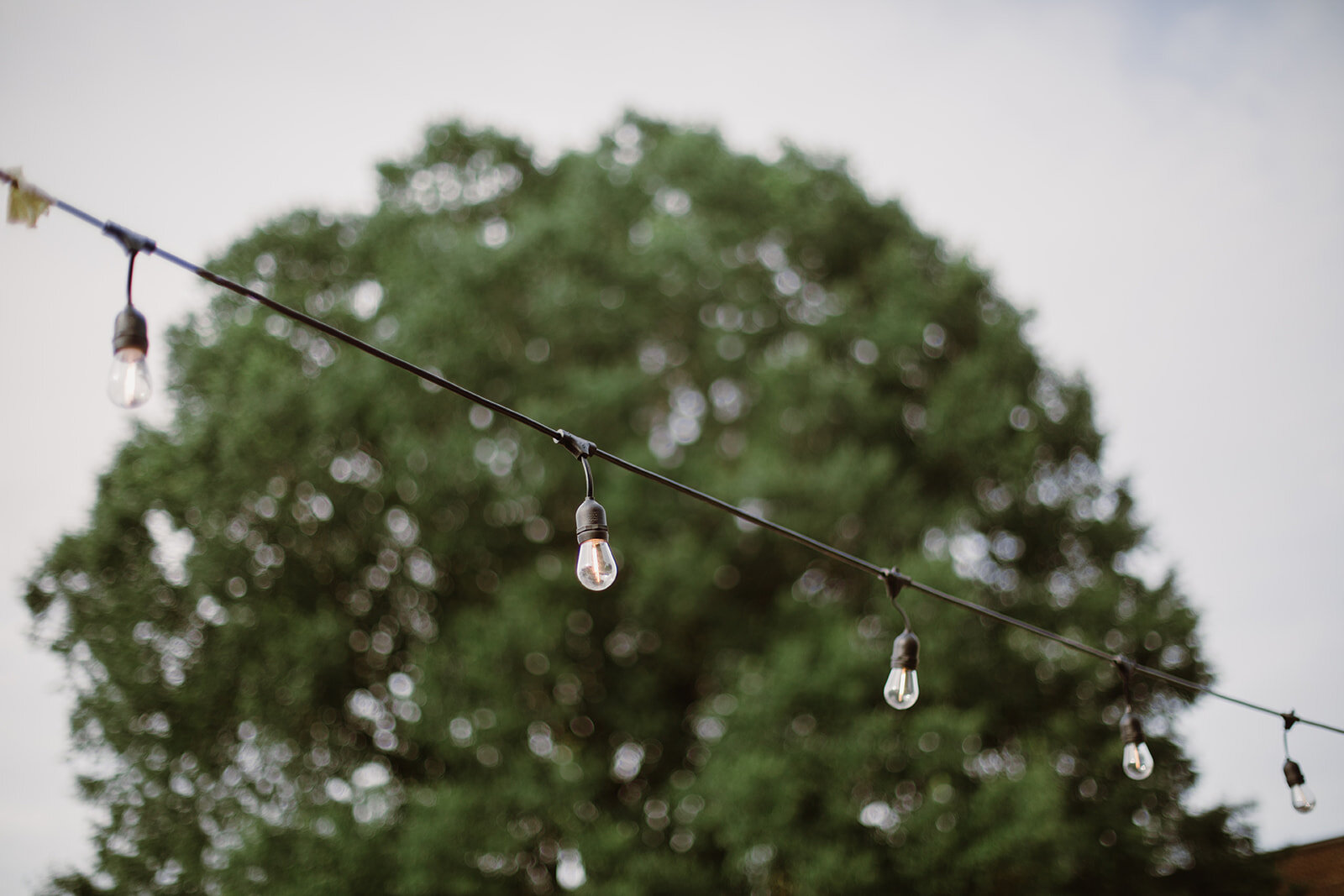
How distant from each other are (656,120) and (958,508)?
842cm

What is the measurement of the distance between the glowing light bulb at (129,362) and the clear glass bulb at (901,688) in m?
3.15

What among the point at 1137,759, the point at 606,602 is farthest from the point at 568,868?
the point at 1137,759

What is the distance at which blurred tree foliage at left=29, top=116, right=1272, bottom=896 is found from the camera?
9430 millimetres

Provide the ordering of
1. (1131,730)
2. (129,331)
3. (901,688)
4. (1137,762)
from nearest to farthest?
1. (129,331)
2. (901,688)
3. (1137,762)
4. (1131,730)

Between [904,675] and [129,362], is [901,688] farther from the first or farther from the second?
[129,362]

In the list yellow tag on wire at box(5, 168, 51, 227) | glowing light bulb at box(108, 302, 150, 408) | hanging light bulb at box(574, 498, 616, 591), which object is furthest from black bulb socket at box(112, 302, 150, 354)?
hanging light bulb at box(574, 498, 616, 591)

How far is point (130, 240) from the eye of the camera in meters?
2.47

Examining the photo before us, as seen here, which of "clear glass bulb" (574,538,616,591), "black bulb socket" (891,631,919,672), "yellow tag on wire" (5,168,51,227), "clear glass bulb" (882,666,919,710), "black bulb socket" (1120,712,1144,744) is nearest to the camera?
"yellow tag on wire" (5,168,51,227)

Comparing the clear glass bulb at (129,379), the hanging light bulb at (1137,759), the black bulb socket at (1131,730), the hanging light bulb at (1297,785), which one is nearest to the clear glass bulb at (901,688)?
the hanging light bulb at (1137,759)

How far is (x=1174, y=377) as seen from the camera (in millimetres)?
15547

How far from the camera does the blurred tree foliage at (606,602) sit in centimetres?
943

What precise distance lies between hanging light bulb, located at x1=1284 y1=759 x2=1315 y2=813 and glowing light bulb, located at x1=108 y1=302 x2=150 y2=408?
6767mm

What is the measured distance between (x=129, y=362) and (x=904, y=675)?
10.8 ft

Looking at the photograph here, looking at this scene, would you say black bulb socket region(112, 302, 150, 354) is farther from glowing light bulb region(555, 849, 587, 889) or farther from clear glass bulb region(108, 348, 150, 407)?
glowing light bulb region(555, 849, 587, 889)
